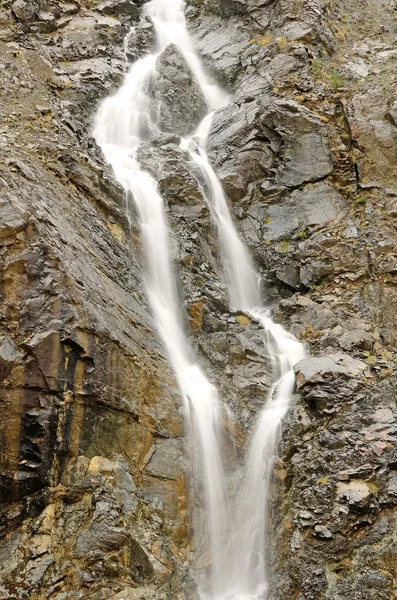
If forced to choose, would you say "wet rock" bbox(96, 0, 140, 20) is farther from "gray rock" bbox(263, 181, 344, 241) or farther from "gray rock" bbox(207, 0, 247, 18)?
"gray rock" bbox(263, 181, 344, 241)

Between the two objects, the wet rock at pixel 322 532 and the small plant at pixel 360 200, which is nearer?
the wet rock at pixel 322 532

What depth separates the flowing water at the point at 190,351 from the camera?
294 inches

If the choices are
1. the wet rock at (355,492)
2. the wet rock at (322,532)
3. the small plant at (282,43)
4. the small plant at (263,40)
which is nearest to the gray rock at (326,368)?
the wet rock at (355,492)

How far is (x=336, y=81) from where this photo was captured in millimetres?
13938

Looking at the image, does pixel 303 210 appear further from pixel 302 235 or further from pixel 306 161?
pixel 306 161

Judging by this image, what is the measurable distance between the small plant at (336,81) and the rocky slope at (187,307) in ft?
0.26

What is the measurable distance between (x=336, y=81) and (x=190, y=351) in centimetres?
888

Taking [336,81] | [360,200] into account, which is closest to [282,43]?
[336,81]

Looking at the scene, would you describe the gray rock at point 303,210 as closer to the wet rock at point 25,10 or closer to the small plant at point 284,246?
the small plant at point 284,246

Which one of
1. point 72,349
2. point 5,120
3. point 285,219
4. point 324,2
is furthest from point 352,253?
point 324,2

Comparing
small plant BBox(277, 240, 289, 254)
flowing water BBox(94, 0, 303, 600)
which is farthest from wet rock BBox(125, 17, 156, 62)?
small plant BBox(277, 240, 289, 254)

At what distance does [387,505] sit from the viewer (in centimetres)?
711

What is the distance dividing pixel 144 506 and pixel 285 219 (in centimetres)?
749

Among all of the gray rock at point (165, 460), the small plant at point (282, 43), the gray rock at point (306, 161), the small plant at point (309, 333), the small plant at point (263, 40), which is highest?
the small plant at point (263, 40)
